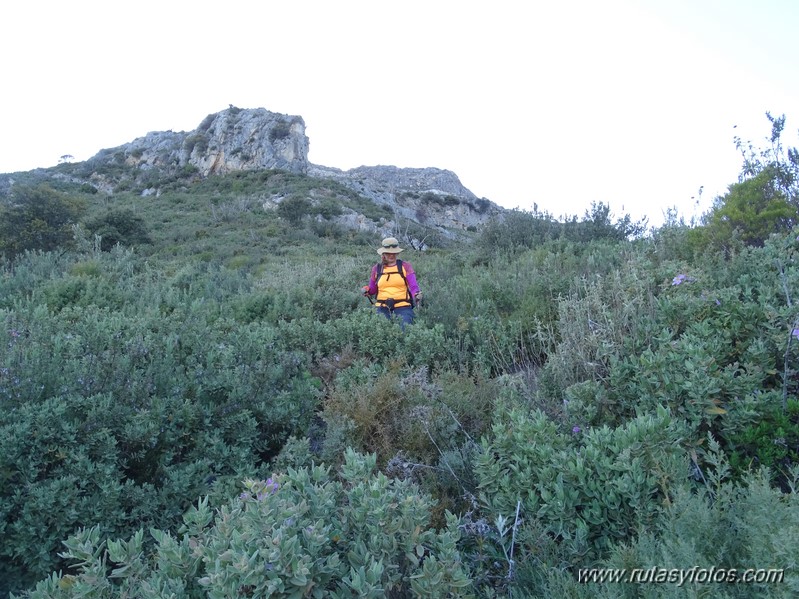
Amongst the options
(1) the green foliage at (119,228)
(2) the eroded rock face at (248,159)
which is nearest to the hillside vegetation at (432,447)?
(1) the green foliage at (119,228)

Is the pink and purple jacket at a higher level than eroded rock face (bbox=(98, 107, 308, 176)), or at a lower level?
lower

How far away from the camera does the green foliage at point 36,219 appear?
662 inches

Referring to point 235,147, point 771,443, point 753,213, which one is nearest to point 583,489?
point 771,443

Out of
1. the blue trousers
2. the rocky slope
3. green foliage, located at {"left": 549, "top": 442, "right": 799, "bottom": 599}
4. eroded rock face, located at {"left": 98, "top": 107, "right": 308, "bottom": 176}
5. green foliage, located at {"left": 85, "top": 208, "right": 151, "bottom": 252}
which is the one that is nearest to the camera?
green foliage, located at {"left": 549, "top": 442, "right": 799, "bottom": 599}

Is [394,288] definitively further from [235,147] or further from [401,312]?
[235,147]

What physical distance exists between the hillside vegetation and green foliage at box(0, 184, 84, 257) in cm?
1329

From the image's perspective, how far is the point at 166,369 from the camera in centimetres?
380

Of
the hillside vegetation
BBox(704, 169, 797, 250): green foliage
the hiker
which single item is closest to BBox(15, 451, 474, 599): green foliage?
the hillside vegetation

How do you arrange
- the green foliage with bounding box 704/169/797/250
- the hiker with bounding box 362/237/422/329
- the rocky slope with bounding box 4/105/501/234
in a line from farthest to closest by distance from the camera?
the rocky slope with bounding box 4/105/501/234, the hiker with bounding box 362/237/422/329, the green foliage with bounding box 704/169/797/250

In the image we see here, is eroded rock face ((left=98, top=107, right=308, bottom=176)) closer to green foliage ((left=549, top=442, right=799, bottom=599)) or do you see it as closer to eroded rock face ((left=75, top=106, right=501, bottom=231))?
eroded rock face ((left=75, top=106, right=501, bottom=231))

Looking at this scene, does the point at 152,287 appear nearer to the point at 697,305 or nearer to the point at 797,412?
the point at 697,305

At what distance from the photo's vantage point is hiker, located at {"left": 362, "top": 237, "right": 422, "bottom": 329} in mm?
6883

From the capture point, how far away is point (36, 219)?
17656 mm

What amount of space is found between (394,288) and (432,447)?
12.4 ft
